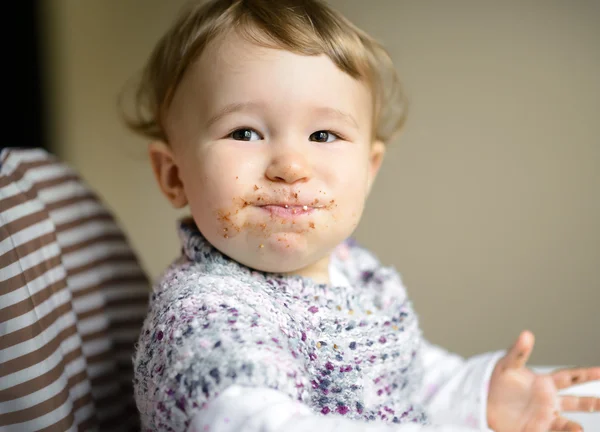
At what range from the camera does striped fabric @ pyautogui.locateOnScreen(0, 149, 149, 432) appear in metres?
0.71

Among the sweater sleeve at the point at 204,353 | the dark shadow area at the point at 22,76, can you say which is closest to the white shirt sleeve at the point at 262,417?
the sweater sleeve at the point at 204,353

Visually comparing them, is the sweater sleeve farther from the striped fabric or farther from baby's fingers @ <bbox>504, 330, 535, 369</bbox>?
baby's fingers @ <bbox>504, 330, 535, 369</bbox>

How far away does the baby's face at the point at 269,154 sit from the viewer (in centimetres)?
70

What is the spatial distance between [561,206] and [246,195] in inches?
38.7

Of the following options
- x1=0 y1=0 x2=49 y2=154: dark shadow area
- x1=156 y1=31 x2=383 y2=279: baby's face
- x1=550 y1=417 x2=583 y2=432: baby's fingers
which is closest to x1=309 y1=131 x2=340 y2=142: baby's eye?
x1=156 y1=31 x2=383 y2=279: baby's face

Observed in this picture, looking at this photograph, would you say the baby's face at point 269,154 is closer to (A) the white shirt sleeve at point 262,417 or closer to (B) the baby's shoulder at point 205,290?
(B) the baby's shoulder at point 205,290

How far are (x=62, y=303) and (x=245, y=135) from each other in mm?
330

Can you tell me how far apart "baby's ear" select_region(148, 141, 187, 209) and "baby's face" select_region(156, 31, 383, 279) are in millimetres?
71

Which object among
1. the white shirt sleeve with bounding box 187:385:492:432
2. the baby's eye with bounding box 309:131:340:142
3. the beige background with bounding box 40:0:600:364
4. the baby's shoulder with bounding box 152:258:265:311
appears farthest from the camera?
the beige background with bounding box 40:0:600:364

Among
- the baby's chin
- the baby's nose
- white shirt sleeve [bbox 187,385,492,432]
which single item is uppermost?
the baby's nose

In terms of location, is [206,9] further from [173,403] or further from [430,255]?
[430,255]

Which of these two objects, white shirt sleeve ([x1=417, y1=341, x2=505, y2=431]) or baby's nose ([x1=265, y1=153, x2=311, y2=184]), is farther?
white shirt sleeve ([x1=417, y1=341, x2=505, y2=431])

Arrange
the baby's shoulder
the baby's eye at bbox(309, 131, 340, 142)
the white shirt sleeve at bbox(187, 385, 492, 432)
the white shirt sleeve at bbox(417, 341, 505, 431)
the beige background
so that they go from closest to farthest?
the white shirt sleeve at bbox(187, 385, 492, 432)
the baby's shoulder
the baby's eye at bbox(309, 131, 340, 142)
the white shirt sleeve at bbox(417, 341, 505, 431)
the beige background

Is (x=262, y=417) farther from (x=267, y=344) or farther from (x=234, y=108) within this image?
(x=234, y=108)
